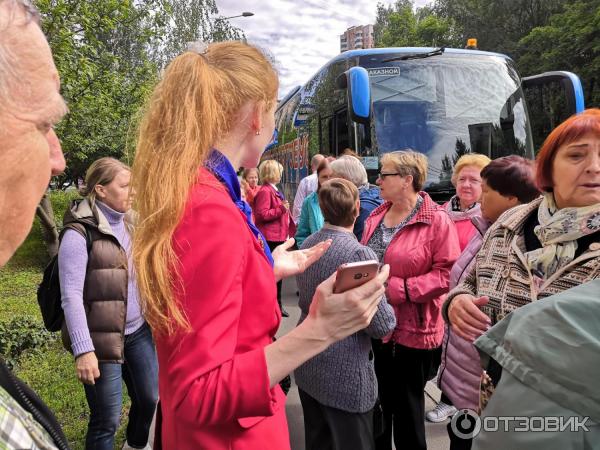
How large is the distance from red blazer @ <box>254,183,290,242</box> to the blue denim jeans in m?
3.70

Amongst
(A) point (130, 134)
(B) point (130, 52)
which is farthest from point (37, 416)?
(B) point (130, 52)

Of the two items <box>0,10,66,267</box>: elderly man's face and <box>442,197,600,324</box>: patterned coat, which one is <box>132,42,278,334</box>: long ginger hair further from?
<box>442,197,600,324</box>: patterned coat

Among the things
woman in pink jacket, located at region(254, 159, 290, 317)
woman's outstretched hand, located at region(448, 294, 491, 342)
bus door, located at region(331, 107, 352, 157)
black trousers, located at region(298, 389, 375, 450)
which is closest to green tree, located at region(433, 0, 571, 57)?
bus door, located at region(331, 107, 352, 157)

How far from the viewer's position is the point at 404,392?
3.13 metres

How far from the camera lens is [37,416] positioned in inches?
33.7

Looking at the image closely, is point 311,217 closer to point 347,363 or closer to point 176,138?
point 347,363

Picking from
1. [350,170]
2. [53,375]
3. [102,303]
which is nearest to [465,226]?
[350,170]

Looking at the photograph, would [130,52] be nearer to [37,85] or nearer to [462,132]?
[462,132]

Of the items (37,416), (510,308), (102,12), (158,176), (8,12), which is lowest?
(510,308)

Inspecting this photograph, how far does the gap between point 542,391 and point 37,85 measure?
3.53ft

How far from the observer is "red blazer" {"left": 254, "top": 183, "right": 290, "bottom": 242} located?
674 cm

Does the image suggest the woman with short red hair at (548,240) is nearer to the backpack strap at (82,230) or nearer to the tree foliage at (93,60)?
the backpack strap at (82,230)

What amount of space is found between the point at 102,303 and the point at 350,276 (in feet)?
6.59

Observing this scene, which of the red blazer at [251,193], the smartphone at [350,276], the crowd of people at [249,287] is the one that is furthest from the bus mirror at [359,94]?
the smartphone at [350,276]
